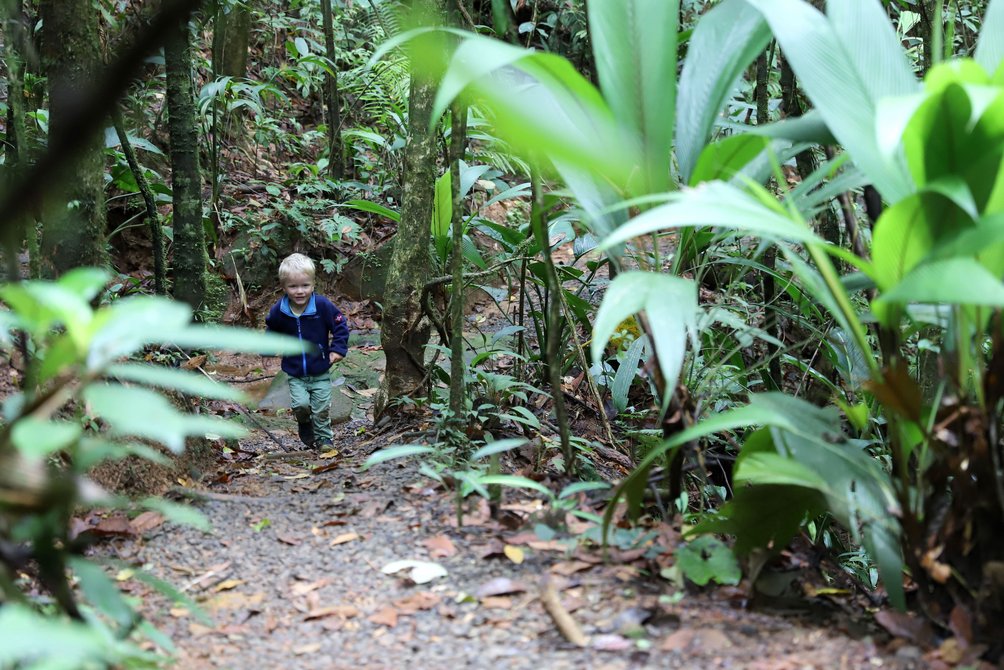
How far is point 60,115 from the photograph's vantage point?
2.83 metres

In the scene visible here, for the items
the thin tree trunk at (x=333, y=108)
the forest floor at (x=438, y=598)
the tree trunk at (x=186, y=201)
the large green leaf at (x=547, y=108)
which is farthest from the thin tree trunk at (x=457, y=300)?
the thin tree trunk at (x=333, y=108)

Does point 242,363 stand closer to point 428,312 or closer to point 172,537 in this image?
point 428,312

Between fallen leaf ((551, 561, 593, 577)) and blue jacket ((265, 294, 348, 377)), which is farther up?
blue jacket ((265, 294, 348, 377))

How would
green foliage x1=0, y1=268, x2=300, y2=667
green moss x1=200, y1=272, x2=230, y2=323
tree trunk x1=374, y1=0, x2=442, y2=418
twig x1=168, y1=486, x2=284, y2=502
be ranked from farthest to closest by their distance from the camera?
1. green moss x1=200, y1=272, x2=230, y2=323
2. tree trunk x1=374, y1=0, x2=442, y2=418
3. twig x1=168, y1=486, x2=284, y2=502
4. green foliage x1=0, y1=268, x2=300, y2=667

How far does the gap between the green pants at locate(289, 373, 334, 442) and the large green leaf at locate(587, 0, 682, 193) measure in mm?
2394

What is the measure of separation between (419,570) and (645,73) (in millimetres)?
1306

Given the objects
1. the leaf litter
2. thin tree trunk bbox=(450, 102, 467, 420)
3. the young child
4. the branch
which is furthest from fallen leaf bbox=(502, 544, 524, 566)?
the young child

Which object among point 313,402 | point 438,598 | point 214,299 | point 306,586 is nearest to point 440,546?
point 438,598

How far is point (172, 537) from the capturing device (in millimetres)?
2338

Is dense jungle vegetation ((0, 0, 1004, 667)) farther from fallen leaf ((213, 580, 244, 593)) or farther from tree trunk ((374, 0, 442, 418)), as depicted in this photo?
fallen leaf ((213, 580, 244, 593))

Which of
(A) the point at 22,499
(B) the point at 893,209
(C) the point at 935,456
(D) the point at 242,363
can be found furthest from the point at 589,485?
(D) the point at 242,363

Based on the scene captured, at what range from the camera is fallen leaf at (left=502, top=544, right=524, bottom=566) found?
2031 mm

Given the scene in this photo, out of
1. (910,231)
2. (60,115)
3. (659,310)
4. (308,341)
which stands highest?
(60,115)

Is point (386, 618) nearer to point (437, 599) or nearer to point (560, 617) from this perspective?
point (437, 599)
